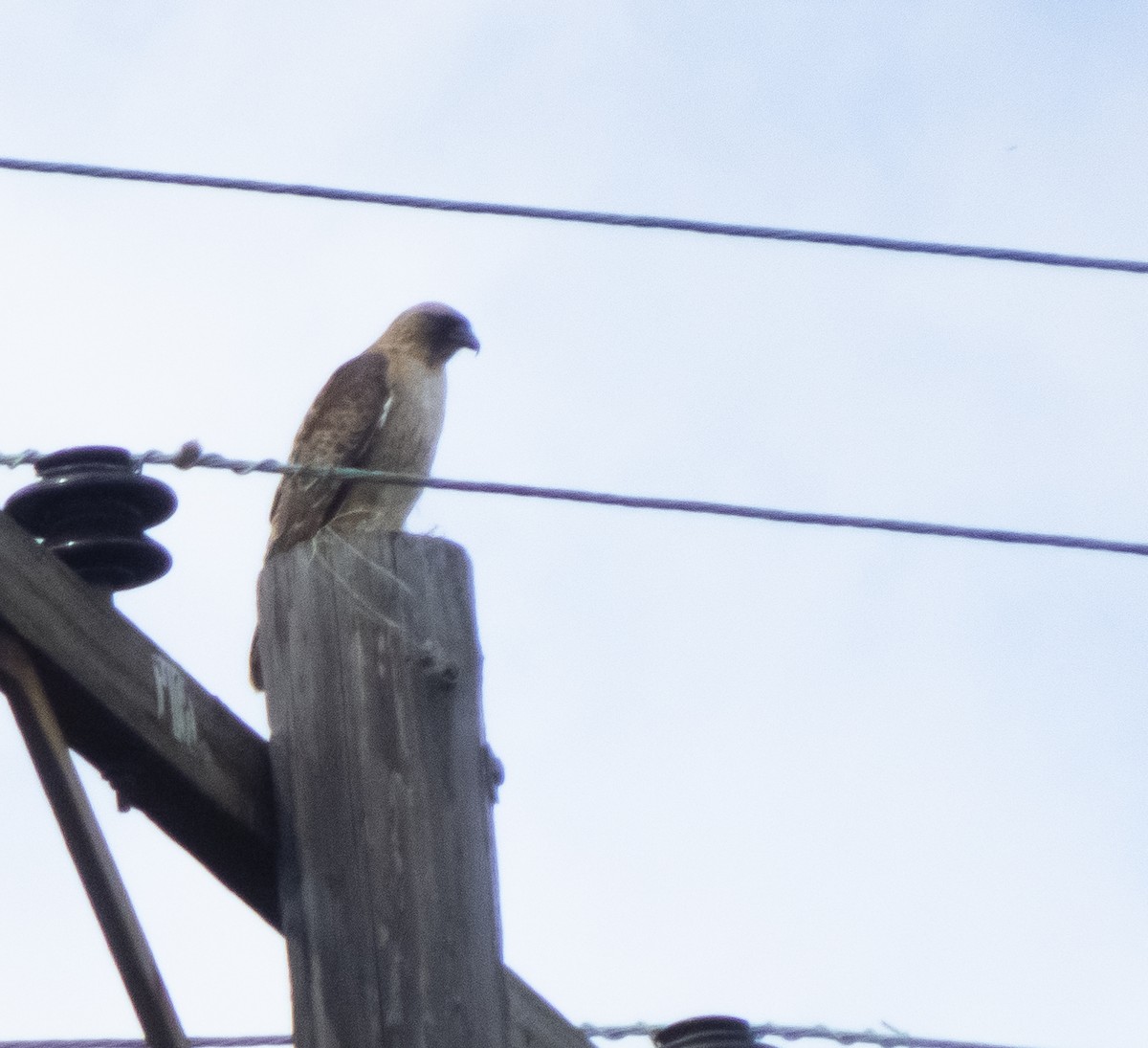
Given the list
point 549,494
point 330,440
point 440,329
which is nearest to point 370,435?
point 330,440

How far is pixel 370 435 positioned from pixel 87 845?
13.8 ft

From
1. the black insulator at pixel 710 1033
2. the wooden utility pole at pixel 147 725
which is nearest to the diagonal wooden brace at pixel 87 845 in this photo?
the wooden utility pole at pixel 147 725

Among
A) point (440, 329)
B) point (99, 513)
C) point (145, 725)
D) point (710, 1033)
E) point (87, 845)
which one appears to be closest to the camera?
point (87, 845)

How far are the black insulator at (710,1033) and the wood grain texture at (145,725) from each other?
865mm

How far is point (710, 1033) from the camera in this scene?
3.92 m

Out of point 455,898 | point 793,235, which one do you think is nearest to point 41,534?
point 455,898

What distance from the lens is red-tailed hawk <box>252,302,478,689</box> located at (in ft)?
22.1

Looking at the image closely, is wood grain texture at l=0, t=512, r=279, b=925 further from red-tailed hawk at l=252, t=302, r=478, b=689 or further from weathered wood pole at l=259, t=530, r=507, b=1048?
red-tailed hawk at l=252, t=302, r=478, b=689

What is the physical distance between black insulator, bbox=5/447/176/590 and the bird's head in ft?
15.2

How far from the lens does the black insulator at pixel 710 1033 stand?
3910mm

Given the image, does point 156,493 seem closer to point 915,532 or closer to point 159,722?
point 159,722

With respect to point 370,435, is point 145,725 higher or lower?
lower

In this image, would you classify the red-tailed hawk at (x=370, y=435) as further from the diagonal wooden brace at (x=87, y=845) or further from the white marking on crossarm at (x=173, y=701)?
the diagonal wooden brace at (x=87, y=845)

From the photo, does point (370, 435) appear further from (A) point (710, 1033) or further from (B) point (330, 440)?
(A) point (710, 1033)
